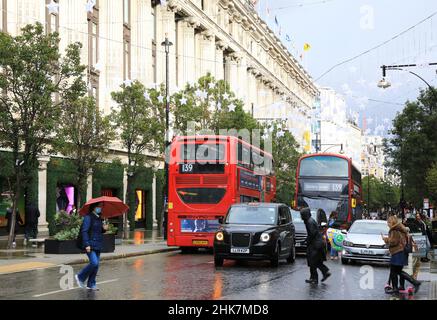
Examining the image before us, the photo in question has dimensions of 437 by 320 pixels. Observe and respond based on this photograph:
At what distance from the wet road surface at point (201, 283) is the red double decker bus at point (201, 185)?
4.38 metres

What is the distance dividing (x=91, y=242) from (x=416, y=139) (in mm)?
35074

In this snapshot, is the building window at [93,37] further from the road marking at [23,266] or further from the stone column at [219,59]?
the road marking at [23,266]

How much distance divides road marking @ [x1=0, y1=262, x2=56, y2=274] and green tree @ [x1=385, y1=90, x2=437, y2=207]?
30.4 metres

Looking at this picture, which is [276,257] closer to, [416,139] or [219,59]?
[416,139]

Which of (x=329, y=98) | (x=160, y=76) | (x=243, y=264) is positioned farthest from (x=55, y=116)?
(x=329, y=98)

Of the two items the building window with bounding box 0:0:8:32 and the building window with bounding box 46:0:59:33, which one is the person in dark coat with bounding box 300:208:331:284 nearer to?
the building window with bounding box 0:0:8:32

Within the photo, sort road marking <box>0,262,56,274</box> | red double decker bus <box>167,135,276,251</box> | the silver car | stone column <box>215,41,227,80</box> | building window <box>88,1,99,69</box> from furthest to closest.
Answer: stone column <box>215,41,227,80</box> < building window <box>88,1,99,69</box> < red double decker bus <box>167,135,276,251</box> < the silver car < road marking <box>0,262,56,274</box>

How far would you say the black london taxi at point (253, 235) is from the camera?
1892cm

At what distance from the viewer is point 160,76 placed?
51.8 meters

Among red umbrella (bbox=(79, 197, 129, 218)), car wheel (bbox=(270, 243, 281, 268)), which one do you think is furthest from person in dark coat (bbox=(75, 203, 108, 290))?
car wheel (bbox=(270, 243, 281, 268))

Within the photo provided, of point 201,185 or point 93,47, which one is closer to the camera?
point 201,185

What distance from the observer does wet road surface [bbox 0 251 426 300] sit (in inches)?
511

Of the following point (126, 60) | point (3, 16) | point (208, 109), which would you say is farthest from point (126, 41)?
point (3, 16)

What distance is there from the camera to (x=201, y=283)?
49.2 ft
